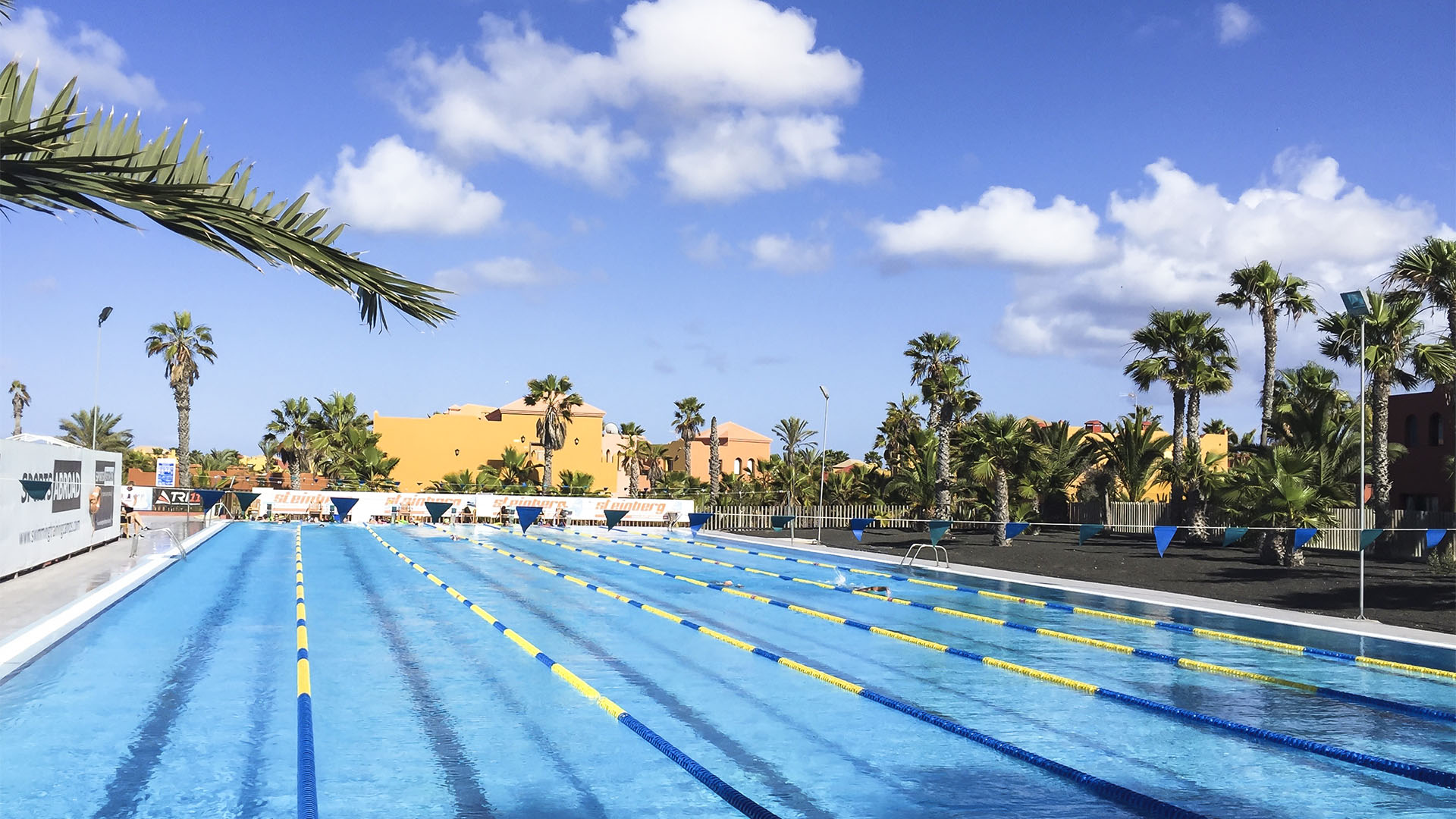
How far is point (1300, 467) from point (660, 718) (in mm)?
18337

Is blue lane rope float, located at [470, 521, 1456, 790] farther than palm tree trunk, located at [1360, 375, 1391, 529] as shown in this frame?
No

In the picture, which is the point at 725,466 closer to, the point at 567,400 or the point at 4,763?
the point at 567,400

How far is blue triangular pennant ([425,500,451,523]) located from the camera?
40688 mm

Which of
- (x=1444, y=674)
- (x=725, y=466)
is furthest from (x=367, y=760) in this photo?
(x=725, y=466)

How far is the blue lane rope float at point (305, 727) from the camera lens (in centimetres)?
670

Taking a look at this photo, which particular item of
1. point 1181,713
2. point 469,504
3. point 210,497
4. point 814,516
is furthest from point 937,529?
point 210,497

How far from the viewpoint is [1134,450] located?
122ft

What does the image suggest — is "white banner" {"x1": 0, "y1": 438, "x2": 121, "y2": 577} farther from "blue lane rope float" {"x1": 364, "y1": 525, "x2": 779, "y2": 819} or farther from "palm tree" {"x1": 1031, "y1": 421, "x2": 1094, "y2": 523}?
"palm tree" {"x1": 1031, "y1": 421, "x2": 1094, "y2": 523}

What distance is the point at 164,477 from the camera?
39.5m

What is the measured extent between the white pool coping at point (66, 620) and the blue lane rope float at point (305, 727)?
2.56 meters

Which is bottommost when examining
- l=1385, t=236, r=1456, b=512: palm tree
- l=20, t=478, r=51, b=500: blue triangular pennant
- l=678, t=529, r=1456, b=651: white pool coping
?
l=678, t=529, r=1456, b=651: white pool coping

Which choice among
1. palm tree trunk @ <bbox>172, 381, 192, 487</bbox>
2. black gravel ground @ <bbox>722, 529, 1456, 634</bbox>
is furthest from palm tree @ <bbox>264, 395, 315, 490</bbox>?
black gravel ground @ <bbox>722, 529, 1456, 634</bbox>

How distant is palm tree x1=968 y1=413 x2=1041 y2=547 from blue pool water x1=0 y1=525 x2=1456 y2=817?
490 inches

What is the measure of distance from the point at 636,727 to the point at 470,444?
5353cm
